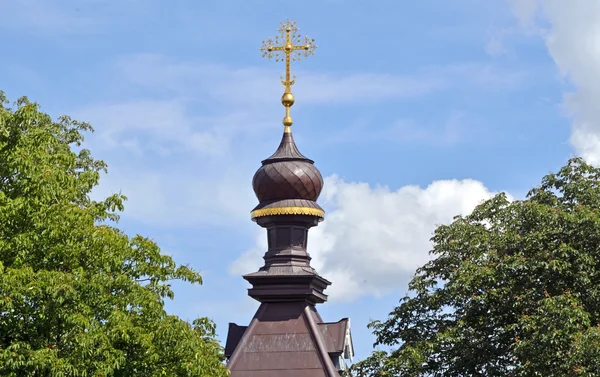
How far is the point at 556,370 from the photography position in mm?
29844

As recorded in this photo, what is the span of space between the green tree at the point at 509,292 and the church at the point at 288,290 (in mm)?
1341

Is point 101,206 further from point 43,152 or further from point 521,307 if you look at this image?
point 521,307

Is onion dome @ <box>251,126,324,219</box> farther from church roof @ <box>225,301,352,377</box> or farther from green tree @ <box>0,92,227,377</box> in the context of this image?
green tree @ <box>0,92,227,377</box>

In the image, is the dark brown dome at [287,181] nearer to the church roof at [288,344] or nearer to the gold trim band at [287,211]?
the gold trim band at [287,211]

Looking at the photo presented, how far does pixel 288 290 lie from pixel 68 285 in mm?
13525

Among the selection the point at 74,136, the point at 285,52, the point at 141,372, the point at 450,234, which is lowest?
the point at 141,372

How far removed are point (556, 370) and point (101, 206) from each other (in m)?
11.1

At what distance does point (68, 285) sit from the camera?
22484mm

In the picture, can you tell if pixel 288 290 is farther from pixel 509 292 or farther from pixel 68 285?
pixel 68 285

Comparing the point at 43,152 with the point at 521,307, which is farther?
the point at 521,307

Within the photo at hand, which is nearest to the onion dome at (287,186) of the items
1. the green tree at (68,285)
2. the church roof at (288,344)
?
the church roof at (288,344)

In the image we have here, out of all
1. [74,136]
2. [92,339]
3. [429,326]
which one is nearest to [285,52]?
[74,136]

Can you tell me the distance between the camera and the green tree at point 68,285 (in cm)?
2255

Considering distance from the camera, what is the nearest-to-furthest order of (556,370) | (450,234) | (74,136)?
(556,370)
(450,234)
(74,136)
